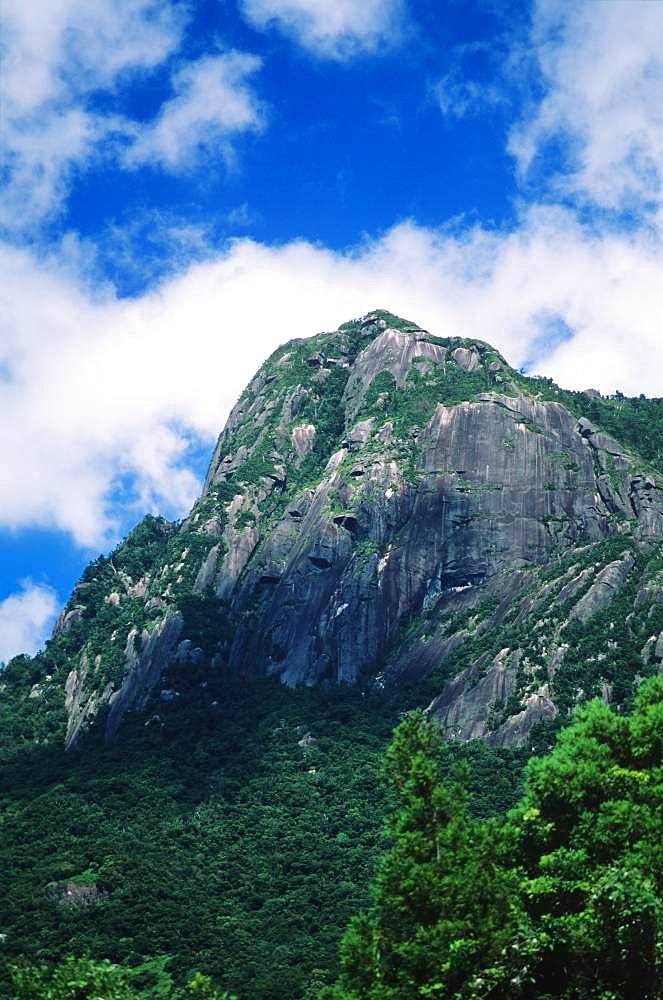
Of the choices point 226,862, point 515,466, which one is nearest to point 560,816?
point 226,862

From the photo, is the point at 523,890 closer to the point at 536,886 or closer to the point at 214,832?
the point at 536,886

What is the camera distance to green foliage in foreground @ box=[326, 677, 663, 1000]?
127 feet

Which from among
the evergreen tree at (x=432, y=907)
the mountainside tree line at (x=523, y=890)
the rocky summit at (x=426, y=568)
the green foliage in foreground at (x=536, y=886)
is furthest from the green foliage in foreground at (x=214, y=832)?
the green foliage in foreground at (x=536, y=886)

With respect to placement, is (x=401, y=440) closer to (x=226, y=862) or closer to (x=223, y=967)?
(x=226, y=862)

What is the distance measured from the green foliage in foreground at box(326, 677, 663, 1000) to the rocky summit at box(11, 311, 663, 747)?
65.9 m

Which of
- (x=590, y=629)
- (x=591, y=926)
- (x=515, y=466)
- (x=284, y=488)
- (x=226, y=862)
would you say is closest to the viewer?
(x=591, y=926)

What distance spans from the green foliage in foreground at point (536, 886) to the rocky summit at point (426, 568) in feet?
216

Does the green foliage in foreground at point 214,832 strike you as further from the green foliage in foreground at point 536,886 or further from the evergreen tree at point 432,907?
the green foliage in foreground at point 536,886

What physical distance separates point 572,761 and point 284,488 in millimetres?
130892

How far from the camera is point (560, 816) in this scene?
4512cm

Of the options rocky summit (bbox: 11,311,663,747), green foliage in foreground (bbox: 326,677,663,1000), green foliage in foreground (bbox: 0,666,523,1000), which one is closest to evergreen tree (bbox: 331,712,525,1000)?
green foliage in foreground (bbox: 326,677,663,1000)

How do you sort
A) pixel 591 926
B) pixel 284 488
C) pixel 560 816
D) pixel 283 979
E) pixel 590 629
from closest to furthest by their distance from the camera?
1. pixel 591 926
2. pixel 560 816
3. pixel 283 979
4. pixel 590 629
5. pixel 284 488

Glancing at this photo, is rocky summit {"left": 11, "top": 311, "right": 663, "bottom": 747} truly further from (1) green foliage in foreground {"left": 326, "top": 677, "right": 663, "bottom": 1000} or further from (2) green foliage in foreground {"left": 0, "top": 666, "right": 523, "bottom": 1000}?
Result: (1) green foliage in foreground {"left": 326, "top": 677, "right": 663, "bottom": 1000}

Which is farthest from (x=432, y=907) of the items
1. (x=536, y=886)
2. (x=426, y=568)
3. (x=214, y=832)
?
(x=426, y=568)
